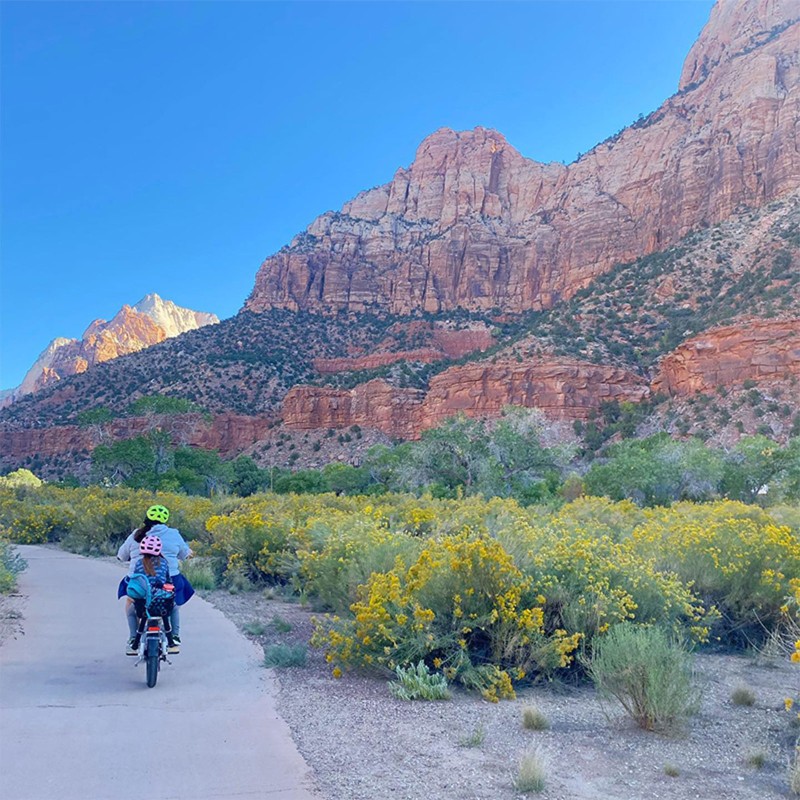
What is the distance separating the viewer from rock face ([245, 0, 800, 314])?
74.5 metres

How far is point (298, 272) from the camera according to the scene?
10106 cm

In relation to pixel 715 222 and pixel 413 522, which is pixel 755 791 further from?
pixel 715 222

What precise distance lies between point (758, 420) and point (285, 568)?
40.0m

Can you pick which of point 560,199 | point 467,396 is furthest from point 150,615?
point 560,199

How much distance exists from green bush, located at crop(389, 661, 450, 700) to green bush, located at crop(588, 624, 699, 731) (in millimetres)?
1305

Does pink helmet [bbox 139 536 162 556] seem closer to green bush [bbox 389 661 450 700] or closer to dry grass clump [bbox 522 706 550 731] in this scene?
green bush [bbox 389 661 450 700]

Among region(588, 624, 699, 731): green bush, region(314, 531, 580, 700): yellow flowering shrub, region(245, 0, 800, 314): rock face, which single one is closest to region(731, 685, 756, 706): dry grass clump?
region(588, 624, 699, 731): green bush

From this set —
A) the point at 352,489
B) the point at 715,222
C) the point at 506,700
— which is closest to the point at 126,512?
the point at 506,700

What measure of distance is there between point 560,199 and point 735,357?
57.8 m

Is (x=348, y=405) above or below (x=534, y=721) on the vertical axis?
above

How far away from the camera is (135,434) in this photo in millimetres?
68312

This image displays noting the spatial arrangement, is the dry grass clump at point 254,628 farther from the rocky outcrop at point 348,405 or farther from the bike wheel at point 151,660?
the rocky outcrop at point 348,405

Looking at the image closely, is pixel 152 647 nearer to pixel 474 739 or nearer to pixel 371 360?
pixel 474 739

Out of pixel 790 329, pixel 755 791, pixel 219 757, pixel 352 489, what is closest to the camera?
pixel 755 791
